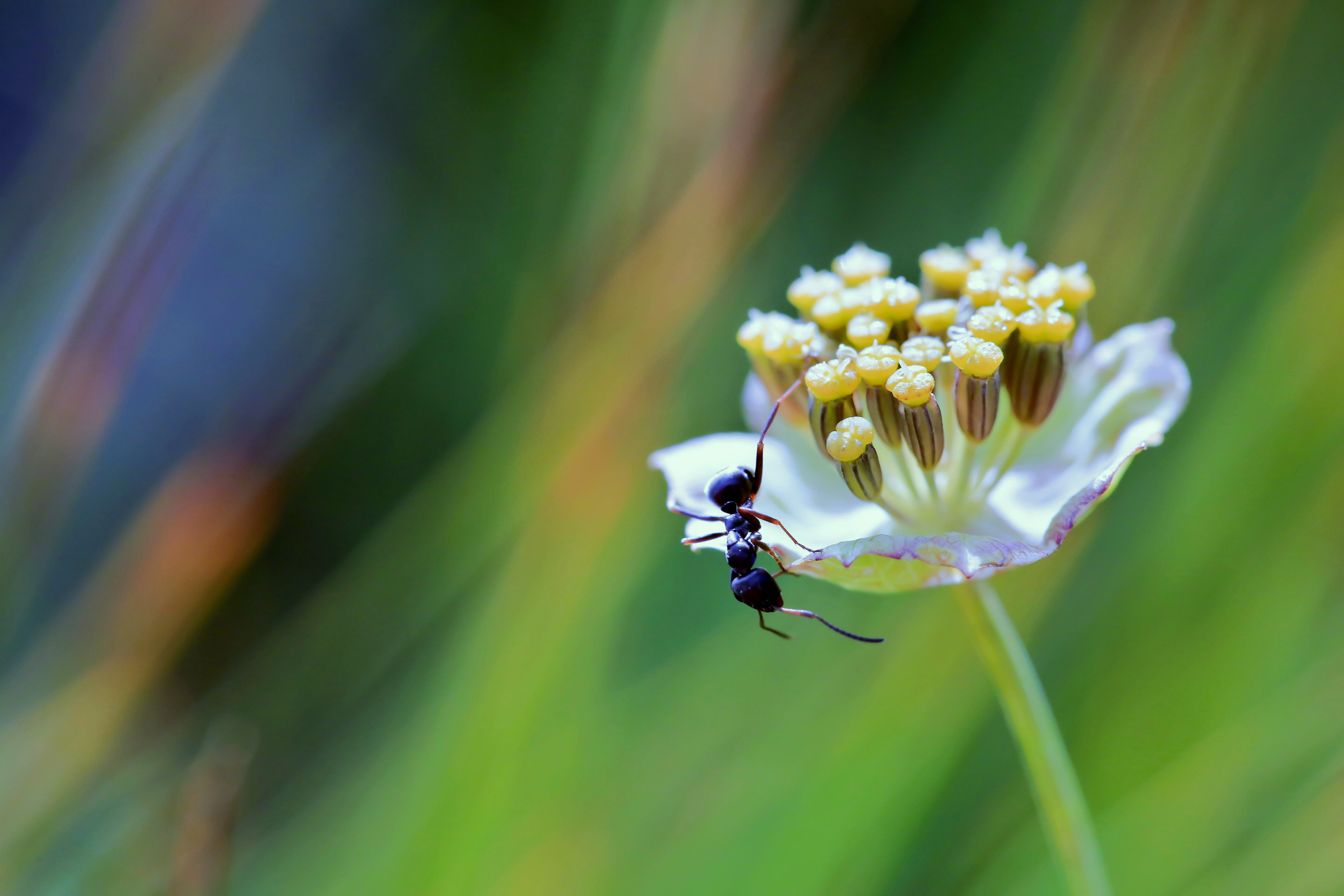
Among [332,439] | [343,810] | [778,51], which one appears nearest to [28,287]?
[332,439]

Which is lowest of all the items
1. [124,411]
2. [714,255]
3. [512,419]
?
[124,411]

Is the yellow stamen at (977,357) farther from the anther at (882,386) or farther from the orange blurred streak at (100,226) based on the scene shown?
the orange blurred streak at (100,226)

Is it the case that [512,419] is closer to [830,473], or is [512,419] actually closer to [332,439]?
[332,439]

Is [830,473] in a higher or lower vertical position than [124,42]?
lower

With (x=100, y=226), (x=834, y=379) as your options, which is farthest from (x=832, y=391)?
(x=100, y=226)

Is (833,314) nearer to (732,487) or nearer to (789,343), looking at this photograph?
(789,343)

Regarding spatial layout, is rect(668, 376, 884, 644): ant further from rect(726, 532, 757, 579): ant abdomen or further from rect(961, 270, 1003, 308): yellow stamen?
rect(961, 270, 1003, 308): yellow stamen

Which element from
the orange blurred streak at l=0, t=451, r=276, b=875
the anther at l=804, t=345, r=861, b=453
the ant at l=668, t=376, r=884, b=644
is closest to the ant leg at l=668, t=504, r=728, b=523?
the ant at l=668, t=376, r=884, b=644
